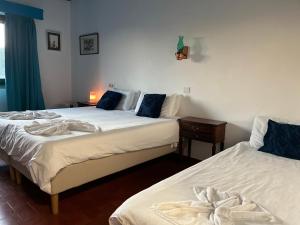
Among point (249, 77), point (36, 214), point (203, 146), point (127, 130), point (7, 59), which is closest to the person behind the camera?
point (36, 214)

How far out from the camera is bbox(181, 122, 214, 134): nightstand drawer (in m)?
2.94

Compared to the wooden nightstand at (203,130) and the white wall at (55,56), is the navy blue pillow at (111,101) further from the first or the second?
the white wall at (55,56)

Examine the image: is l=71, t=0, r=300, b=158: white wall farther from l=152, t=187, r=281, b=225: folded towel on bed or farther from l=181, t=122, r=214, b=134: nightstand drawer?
l=152, t=187, r=281, b=225: folded towel on bed

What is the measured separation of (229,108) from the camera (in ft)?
10.1

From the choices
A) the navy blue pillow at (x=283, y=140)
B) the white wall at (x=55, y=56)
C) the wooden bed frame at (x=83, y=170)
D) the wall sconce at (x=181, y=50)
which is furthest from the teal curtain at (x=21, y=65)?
the navy blue pillow at (x=283, y=140)

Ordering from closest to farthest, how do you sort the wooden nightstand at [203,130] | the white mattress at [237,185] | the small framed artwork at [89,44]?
→ the white mattress at [237,185], the wooden nightstand at [203,130], the small framed artwork at [89,44]

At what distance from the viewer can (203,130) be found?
118 inches

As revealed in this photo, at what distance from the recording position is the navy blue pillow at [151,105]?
3.39 metres

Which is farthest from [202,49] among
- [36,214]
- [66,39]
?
[66,39]

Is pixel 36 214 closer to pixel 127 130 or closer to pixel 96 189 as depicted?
pixel 96 189

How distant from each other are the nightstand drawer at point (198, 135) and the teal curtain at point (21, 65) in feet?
10.5

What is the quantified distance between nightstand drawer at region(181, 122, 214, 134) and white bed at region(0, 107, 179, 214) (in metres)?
0.14

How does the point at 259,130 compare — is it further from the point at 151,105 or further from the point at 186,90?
the point at 151,105

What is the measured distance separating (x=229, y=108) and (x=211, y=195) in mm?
1961
